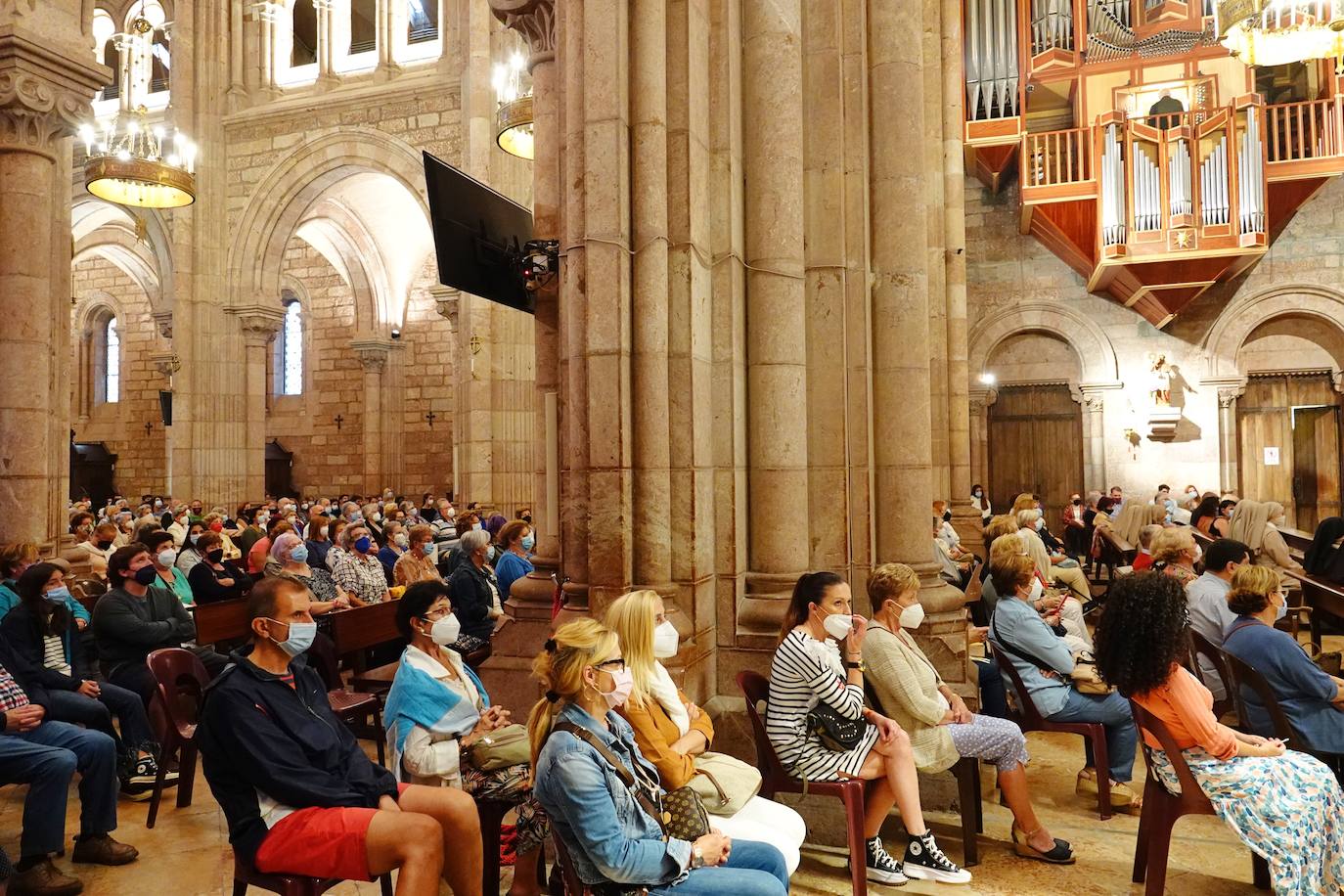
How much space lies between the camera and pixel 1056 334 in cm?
1392

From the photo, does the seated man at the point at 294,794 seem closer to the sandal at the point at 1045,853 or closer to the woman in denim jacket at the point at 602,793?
the woman in denim jacket at the point at 602,793

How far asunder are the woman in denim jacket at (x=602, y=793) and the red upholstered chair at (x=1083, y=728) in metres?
1.95

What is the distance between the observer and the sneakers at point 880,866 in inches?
123

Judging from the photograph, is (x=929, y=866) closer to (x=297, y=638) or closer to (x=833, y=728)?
(x=833, y=728)

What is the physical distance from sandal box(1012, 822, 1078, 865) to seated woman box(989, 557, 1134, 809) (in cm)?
62

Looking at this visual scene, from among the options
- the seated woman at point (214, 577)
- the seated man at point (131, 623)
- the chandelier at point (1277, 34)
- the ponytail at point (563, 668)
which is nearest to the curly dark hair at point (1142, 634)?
the ponytail at point (563, 668)

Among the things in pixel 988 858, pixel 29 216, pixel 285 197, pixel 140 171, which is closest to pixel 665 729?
pixel 988 858

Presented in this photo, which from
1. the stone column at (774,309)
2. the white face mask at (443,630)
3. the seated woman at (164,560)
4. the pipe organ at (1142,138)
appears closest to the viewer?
the white face mask at (443,630)

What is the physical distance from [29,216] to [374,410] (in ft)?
43.2

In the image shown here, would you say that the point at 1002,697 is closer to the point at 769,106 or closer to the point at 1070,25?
the point at 769,106

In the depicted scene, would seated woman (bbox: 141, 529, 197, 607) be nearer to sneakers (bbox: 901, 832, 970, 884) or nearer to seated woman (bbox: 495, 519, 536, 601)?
seated woman (bbox: 495, 519, 536, 601)

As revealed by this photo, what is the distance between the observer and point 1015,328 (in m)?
13.9

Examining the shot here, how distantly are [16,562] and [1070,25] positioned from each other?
45.9 feet

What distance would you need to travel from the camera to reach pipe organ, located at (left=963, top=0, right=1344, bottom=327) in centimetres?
1173
